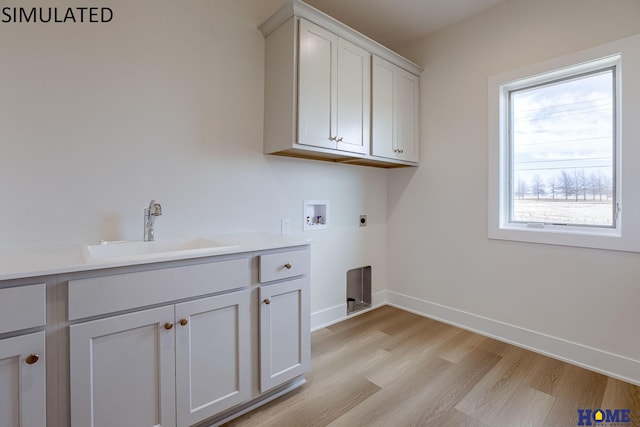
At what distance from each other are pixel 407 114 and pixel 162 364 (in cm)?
264

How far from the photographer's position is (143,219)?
5.80ft

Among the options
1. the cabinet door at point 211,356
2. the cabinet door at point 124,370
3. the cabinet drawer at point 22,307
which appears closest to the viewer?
the cabinet drawer at point 22,307

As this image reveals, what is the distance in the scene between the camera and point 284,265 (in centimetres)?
170

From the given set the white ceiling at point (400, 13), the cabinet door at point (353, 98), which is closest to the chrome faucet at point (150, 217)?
the cabinet door at point (353, 98)

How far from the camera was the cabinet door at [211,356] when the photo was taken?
1.36 meters

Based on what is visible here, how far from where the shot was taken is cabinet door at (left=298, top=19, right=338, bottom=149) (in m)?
2.01

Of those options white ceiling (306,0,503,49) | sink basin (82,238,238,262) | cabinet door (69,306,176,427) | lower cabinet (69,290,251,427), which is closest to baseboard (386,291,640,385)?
lower cabinet (69,290,251,427)

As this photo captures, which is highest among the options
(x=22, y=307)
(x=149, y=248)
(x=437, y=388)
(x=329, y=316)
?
(x=149, y=248)

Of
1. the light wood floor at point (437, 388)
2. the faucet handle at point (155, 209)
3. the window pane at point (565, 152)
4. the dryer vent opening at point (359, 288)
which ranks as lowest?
the light wood floor at point (437, 388)

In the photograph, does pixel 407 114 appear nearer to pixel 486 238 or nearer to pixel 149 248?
pixel 486 238

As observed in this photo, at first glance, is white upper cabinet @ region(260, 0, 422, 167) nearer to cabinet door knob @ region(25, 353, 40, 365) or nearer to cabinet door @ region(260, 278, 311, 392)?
cabinet door @ region(260, 278, 311, 392)

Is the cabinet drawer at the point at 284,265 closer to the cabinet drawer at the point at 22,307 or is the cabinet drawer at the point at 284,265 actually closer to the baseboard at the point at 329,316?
the cabinet drawer at the point at 22,307

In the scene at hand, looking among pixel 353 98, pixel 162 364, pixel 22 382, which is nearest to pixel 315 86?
pixel 353 98

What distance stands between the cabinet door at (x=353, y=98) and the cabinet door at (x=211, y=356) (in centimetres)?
136
